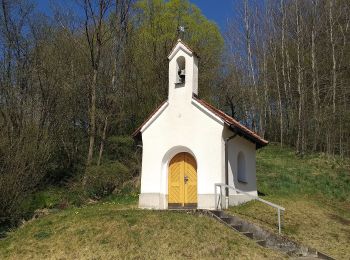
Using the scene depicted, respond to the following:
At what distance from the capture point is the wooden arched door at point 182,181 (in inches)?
725

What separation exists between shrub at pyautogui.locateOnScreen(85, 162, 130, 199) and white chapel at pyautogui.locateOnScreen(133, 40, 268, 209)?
7.61m

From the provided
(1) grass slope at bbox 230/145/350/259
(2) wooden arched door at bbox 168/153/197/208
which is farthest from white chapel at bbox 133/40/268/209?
(1) grass slope at bbox 230/145/350/259

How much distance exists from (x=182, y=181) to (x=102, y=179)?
345 inches

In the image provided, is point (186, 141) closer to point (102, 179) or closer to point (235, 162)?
point (235, 162)

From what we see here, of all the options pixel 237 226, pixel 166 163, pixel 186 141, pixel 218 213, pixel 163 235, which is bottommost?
pixel 163 235

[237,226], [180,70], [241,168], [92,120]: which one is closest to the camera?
[237,226]

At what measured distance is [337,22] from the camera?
120 ft

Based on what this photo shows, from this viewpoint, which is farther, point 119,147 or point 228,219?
point 119,147

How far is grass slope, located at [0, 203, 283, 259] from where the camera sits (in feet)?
42.0

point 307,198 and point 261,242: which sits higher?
point 307,198

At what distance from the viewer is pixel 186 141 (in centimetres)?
1820

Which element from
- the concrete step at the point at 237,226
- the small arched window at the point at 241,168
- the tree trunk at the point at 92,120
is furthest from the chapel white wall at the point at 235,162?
the tree trunk at the point at 92,120

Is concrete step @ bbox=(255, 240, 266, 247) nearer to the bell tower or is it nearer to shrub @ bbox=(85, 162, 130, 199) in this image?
the bell tower

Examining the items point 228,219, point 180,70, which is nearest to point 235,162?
point 228,219
